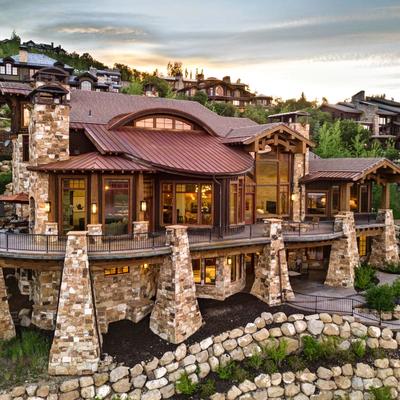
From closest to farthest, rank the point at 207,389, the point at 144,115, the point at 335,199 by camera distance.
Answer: the point at 207,389
the point at 144,115
the point at 335,199

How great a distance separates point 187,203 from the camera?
2008 centimetres

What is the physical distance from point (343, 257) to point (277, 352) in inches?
335

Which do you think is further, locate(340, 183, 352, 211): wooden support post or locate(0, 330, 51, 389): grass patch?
locate(340, 183, 352, 211): wooden support post

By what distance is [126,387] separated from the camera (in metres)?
14.5

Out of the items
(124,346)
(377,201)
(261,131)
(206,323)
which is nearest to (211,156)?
(261,131)

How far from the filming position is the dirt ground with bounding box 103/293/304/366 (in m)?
15.6

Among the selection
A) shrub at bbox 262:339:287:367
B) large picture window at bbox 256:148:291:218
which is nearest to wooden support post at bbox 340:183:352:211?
large picture window at bbox 256:148:291:218

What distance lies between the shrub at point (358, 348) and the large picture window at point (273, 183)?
9.34m

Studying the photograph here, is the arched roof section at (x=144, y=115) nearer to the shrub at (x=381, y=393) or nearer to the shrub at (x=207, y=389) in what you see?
the shrub at (x=207, y=389)

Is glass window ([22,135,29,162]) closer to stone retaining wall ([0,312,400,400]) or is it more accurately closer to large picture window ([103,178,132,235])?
large picture window ([103,178,132,235])

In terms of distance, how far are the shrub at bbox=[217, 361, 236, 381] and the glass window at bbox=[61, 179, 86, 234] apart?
26.8ft

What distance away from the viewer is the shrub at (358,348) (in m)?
16.5

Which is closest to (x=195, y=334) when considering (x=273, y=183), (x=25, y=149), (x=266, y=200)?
(x=266, y=200)

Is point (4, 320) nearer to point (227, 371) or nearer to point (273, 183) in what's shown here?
point (227, 371)
